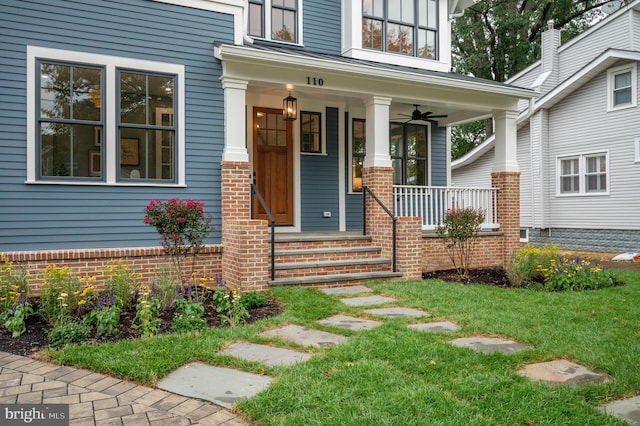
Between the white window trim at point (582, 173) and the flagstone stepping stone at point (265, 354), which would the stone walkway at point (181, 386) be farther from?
the white window trim at point (582, 173)

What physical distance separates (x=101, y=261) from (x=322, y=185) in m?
4.67

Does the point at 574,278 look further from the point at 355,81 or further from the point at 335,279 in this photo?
the point at 355,81

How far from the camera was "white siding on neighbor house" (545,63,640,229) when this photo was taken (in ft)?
43.3

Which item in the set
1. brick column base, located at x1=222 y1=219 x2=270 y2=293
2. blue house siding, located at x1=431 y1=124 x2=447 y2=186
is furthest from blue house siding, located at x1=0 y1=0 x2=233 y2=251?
blue house siding, located at x1=431 y1=124 x2=447 y2=186

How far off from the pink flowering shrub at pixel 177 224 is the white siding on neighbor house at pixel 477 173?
13.6m

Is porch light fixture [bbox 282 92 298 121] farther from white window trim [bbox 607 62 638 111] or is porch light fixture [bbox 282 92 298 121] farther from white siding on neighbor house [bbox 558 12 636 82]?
white siding on neighbor house [bbox 558 12 636 82]

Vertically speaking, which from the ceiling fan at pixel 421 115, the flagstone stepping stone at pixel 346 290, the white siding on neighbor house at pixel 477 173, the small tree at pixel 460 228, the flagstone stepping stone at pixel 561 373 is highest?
the ceiling fan at pixel 421 115

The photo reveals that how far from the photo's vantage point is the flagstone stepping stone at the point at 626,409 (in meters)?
2.71

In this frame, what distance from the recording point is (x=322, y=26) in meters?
9.95

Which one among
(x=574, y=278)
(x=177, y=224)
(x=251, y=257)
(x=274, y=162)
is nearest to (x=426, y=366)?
(x=251, y=257)

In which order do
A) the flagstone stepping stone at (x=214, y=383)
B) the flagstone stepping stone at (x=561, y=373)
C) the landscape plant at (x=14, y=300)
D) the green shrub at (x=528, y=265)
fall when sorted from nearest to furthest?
the flagstone stepping stone at (x=214, y=383) < the flagstone stepping stone at (x=561, y=373) < the landscape plant at (x=14, y=300) < the green shrub at (x=528, y=265)

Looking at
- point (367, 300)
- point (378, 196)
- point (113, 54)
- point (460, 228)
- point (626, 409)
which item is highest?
point (113, 54)

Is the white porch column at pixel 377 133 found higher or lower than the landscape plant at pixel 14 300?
higher

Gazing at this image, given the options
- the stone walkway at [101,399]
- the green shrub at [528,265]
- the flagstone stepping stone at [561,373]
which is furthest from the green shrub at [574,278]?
the stone walkway at [101,399]
